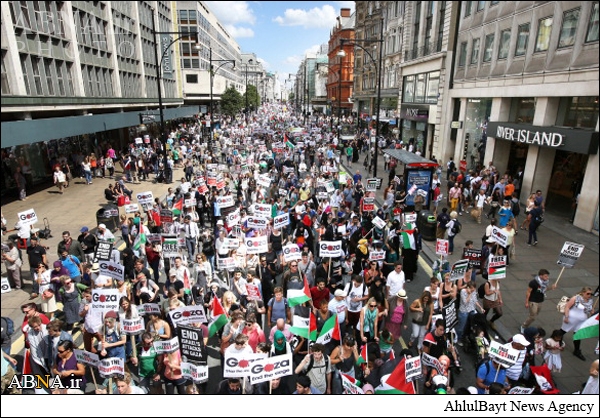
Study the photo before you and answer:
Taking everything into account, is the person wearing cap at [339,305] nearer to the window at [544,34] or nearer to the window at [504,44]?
the window at [504,44]

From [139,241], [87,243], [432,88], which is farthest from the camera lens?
[432,88]

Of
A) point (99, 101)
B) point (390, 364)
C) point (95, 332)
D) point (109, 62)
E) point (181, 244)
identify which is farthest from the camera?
point (109, 62)

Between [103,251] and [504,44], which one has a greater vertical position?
[504,44]

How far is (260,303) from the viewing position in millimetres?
8359

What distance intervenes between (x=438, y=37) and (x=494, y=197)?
7.94 metres

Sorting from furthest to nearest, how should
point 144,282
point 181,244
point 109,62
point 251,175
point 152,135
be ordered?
1. point 152,135
2. point 109,62
3. point 251,175
4. point 181,244
5. point 144,282

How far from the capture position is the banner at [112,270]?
8.52 meters

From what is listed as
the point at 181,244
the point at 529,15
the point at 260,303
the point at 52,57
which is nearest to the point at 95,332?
the point at 260,303

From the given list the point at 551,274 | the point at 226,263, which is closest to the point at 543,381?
the point at 226,263

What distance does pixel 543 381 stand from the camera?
5883 millimetres

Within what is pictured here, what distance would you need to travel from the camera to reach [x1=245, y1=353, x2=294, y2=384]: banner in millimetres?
5461

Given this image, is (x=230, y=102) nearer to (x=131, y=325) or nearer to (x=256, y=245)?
(x=256, y=245)

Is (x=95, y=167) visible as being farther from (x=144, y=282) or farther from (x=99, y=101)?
(x=144, y=282)

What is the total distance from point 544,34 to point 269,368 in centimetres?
1556
